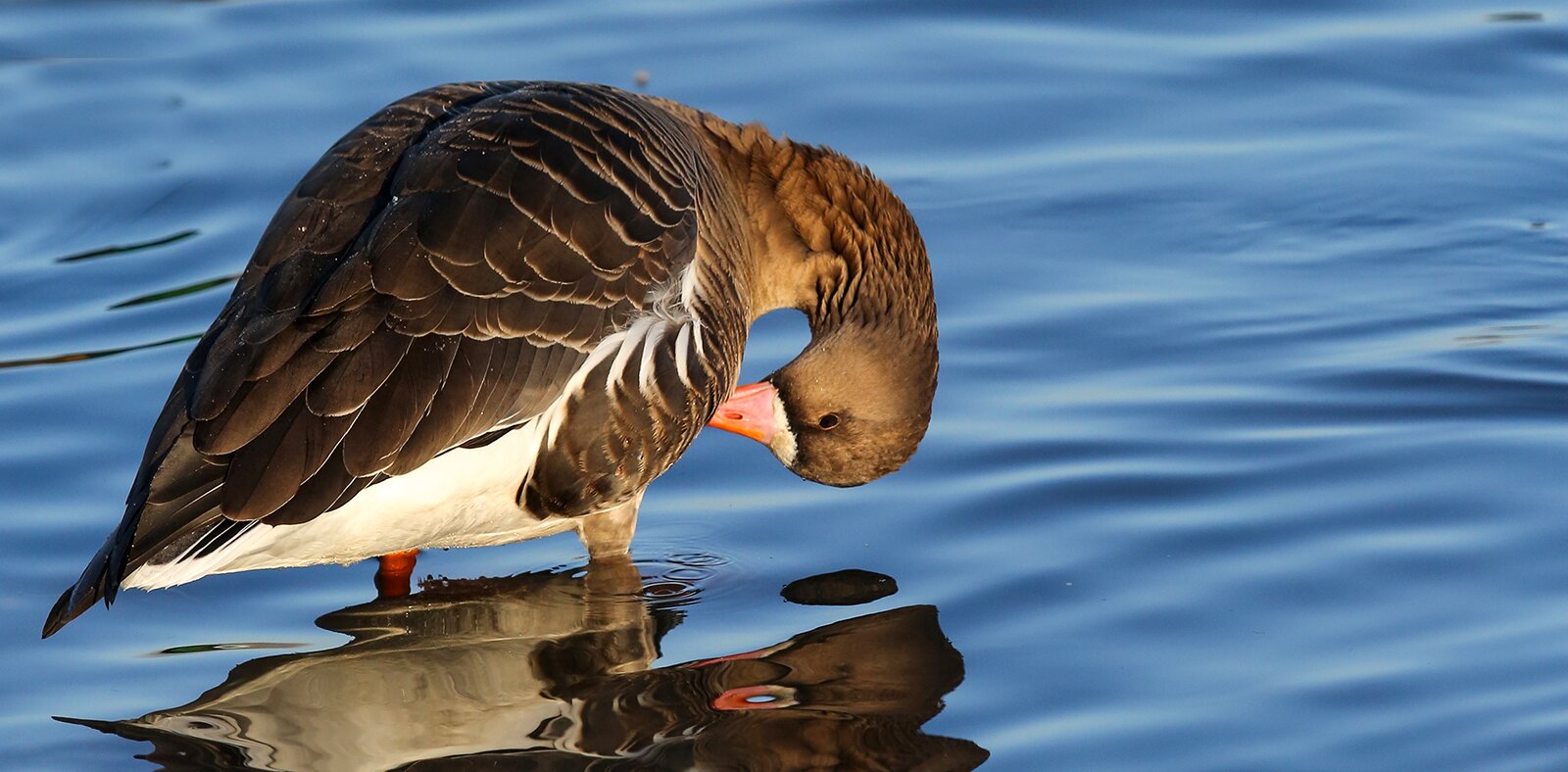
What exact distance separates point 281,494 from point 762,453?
2.39 m

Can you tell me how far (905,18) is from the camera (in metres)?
11.4

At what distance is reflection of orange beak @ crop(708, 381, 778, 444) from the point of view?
6.95m

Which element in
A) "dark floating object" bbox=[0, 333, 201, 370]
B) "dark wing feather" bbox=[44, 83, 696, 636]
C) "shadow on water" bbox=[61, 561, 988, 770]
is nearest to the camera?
"shadow on water" bbox=[61, 561, 988, 770]

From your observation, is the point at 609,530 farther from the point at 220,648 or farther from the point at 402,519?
the point at 220,648

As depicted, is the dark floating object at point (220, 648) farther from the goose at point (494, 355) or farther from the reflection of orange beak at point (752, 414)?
the reflection of orange beak at point (752, 414)

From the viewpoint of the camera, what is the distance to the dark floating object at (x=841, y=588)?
641 centimetres

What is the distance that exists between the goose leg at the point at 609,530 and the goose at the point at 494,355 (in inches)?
0.4

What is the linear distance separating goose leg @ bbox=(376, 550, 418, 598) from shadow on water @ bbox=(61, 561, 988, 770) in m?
0.09

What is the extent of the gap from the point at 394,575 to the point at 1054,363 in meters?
2.71

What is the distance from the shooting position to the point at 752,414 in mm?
6965

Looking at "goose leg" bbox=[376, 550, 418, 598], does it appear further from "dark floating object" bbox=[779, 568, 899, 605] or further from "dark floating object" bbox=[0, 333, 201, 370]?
"dark floating object" bbox=[0, 333, 201, 370]

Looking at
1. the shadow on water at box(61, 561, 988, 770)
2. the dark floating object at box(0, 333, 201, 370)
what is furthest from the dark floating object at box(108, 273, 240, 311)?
the shadow on water at box(61, 561, 988, 770)

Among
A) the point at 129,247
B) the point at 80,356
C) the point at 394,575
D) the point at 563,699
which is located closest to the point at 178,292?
the point at 129,247

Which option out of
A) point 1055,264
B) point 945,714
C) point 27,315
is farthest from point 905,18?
point 945,714
